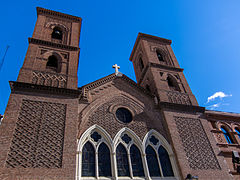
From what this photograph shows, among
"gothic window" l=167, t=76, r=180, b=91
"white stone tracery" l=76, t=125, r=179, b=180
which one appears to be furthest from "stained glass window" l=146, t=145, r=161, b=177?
"gothic window" l=167, t=76, r=180, b=91

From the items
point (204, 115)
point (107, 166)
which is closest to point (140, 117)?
point (107, 166)

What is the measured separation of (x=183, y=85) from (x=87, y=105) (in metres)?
8.86

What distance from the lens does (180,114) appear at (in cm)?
1428

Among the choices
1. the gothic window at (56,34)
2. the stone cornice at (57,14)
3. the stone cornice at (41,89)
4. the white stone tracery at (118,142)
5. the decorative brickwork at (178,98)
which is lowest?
the white stone tracery at (118,142)

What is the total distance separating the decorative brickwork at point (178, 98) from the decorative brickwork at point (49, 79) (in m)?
7.91

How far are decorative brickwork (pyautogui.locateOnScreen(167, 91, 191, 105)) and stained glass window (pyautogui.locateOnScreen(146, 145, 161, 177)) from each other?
4.69 metres

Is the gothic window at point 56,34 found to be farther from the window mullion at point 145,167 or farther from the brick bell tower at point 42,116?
the window mullion at point 145,167

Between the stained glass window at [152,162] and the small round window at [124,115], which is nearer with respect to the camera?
the stained glass window at [152,162]

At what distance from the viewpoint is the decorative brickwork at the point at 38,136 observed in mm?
9102

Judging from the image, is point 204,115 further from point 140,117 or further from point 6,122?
point 6,122

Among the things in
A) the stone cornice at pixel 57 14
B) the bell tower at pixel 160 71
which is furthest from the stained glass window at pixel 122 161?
the stone cornice at pixel 57 14

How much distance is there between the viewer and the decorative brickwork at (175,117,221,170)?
12.0 m

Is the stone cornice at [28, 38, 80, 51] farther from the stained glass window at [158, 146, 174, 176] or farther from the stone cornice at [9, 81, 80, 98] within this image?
the stained glass window at [158, 146, 174, 176]

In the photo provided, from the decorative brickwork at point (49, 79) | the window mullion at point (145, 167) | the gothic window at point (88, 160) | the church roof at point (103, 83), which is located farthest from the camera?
the church roof at point (103, 83)
